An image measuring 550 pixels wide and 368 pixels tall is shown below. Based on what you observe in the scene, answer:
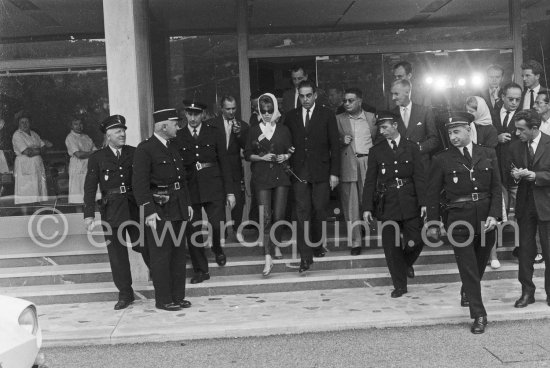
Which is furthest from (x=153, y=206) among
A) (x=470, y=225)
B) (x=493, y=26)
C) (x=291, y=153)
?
(x=493, y=26)

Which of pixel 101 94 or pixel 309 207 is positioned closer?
pixel 309 207

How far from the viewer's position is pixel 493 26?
35.8ft

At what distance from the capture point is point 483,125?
823cm

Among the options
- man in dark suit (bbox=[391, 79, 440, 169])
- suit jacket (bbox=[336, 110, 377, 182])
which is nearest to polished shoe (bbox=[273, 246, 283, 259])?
suit jacket (bbox=[336, 110, 377, 182])

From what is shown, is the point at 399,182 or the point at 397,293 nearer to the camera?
the point at 399,182

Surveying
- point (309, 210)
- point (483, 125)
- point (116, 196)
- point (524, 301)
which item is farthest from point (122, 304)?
point (483, 125)

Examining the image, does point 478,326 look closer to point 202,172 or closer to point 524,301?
point 524,301

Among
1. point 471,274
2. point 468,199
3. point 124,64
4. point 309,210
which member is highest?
point 124,64

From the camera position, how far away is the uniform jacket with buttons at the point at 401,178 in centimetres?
A: 752

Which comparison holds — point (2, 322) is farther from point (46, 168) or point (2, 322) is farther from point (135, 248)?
point (46, 168)

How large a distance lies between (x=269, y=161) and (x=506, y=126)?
2902 millimetres

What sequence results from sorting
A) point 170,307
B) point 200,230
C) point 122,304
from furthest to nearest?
point 200,230 < point 122,304 < point 170,307

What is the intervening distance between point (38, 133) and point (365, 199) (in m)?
5.41

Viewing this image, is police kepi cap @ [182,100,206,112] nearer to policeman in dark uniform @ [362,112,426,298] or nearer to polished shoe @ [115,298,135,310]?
policeman in dark uniform @ [362,112,426,298]
